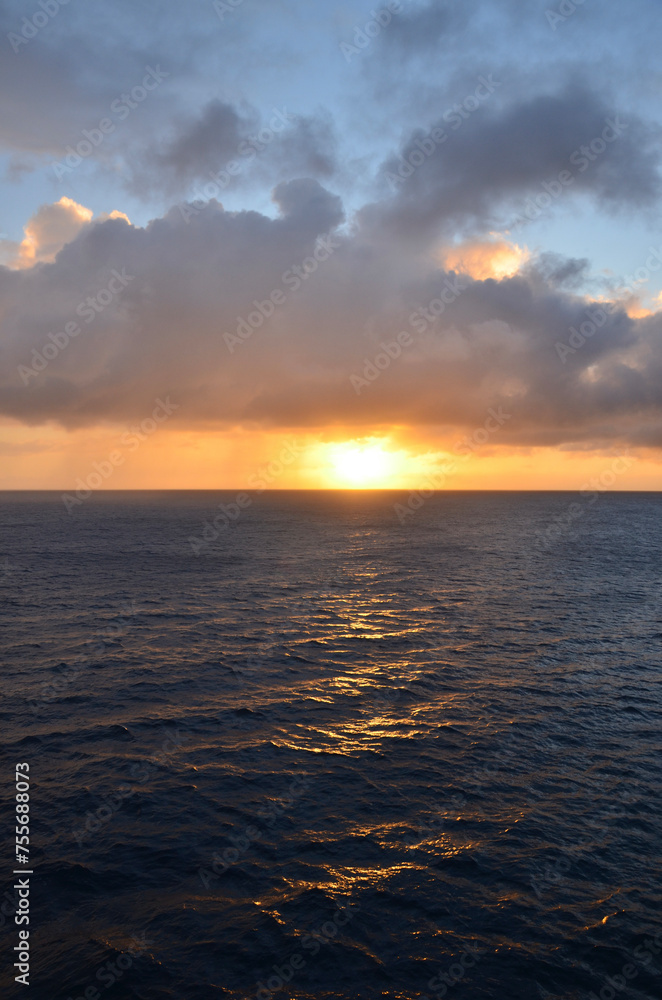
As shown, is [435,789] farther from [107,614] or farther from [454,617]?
[107,614]

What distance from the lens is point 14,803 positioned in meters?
24.5

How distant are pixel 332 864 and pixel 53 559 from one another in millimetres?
92159

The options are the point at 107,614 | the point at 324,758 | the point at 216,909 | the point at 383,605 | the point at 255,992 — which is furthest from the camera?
the point at 383,605

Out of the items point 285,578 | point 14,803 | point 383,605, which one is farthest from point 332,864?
point 285,578

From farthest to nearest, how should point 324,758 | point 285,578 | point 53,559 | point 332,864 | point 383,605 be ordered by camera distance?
point 53,559
point 285,578
point 383,605
point 324,758
point 332,864

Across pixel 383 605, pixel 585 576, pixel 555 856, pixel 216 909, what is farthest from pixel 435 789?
pixel 585 576

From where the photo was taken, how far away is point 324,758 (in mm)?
29469

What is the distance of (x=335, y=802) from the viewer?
998 inches

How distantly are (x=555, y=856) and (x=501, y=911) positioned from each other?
416cm

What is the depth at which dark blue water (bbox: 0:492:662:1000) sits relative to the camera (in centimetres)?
1719

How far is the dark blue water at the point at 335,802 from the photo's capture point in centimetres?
1719

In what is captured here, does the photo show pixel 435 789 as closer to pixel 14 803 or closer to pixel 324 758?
pixel 324 758

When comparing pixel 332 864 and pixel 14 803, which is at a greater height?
pixel 14 803

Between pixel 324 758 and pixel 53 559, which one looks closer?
pixel 324 758
